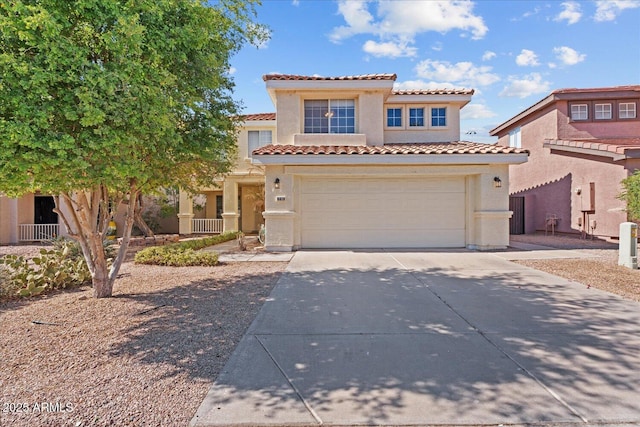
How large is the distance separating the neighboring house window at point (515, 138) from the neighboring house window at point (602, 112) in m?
3.83

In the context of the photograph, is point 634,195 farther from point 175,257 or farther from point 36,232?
point 36,232

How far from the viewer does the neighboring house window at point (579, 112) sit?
1703 centimetres

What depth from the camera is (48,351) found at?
405cm

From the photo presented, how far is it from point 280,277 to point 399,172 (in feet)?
20.4

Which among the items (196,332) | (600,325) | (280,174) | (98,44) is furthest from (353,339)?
(280,174)

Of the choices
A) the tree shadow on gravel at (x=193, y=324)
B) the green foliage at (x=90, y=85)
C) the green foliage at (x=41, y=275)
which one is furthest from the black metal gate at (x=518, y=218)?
the green foliage at (x=41, y=275)

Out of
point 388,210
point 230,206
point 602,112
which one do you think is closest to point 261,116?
point 230,206

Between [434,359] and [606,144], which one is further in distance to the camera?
[606,144]

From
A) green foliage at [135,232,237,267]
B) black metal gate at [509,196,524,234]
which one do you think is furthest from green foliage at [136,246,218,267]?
black metal gate at [509,196,524,234]

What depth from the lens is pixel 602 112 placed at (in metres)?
17.0

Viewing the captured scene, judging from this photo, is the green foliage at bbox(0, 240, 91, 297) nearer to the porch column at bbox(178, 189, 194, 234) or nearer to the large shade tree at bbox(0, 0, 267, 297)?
the large shade tree at bbox(0, 0, 267, 297)

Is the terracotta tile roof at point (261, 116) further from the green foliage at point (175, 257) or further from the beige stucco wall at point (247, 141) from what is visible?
the green foliage at point (175, 257)

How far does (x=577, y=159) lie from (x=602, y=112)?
3926mm

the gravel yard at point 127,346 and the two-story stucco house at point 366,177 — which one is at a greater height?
the two-story stucco house at point 366,177
